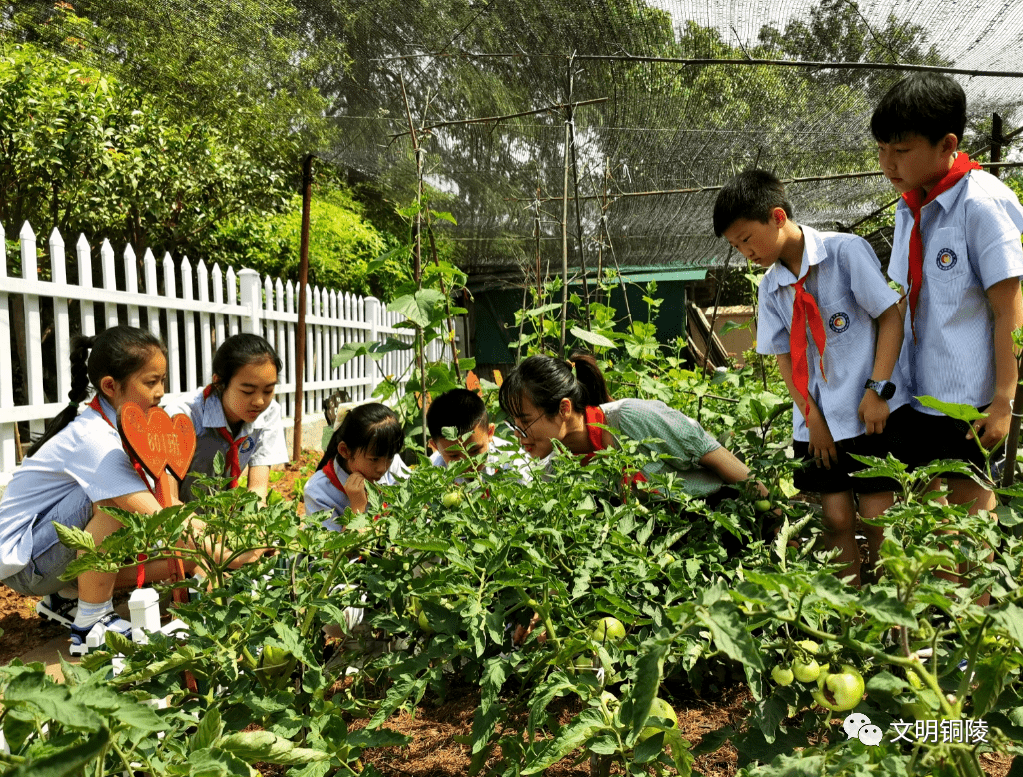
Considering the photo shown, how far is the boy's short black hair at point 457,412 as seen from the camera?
2656mm

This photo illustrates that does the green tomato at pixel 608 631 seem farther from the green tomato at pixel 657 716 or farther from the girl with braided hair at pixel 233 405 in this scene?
the girl with braided hair at pixel 233 405

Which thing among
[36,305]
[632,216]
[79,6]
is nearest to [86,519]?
[36,305]

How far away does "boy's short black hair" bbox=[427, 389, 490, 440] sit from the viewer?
8.71 ft

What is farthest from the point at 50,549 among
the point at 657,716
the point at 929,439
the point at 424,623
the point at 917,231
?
the point at 917,231

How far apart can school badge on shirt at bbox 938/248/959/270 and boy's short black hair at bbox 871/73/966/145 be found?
0.85ft

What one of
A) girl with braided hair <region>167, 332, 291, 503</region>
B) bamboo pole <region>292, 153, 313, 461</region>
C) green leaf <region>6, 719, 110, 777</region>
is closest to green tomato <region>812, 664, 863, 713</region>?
green leaf <region>6, 719, 110, 777</region>

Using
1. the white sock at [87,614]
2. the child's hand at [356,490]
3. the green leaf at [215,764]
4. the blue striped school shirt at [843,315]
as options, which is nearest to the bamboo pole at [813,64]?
the blue striped school shirt at [843,315]

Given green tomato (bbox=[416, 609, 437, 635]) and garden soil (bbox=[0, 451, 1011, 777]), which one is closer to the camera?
green tomato (bbox=[416, 609, 437, 635])

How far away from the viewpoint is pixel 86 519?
8.18ft

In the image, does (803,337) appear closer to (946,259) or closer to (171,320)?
(946,259)

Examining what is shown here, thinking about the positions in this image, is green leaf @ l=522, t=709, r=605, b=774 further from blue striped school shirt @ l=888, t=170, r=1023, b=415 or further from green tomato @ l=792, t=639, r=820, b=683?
blue striped school shirt @ l=888, t=170, r=1023, b=415

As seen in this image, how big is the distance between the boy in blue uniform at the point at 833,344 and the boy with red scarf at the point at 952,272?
0.08m

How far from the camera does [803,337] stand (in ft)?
6.51

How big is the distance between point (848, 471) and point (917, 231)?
0.63 metres
